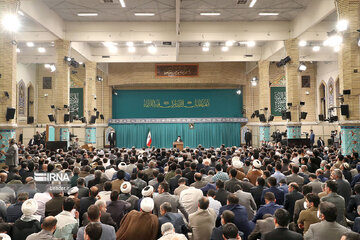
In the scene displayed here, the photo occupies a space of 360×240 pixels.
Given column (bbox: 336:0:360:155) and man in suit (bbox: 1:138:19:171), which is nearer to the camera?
man in suit (bbox: 1:138:19:171)

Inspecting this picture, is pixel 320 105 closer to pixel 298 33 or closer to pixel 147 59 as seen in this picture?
pixel 298 33

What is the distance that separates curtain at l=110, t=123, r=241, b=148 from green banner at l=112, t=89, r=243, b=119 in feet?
2.63

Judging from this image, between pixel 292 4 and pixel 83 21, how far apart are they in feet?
30.9

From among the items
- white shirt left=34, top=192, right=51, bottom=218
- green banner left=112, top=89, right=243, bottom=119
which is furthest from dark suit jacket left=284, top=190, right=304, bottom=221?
green banner left=112, top=89, right=243, bottom=119

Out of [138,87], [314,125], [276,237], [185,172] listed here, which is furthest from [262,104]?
[276,237]

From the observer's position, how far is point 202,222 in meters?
3.61

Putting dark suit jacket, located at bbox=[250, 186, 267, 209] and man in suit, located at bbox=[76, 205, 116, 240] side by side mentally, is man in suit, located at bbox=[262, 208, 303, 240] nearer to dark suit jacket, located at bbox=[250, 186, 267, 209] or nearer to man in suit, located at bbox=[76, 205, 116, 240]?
man in suit, located at bbox=[76, 205, 116, 240]

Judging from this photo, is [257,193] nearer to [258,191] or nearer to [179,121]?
[258,191]

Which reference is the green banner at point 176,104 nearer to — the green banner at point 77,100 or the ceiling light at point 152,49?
the green banner at point 77,100

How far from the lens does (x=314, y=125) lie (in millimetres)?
19094

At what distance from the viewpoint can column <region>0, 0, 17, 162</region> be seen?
906 centimetres

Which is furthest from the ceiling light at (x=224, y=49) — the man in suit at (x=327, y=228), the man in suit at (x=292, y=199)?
the man in suit at (x=327, y=228)

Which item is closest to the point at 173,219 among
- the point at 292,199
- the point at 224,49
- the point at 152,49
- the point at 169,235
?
the point at 169,235

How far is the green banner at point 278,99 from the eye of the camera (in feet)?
69.6
